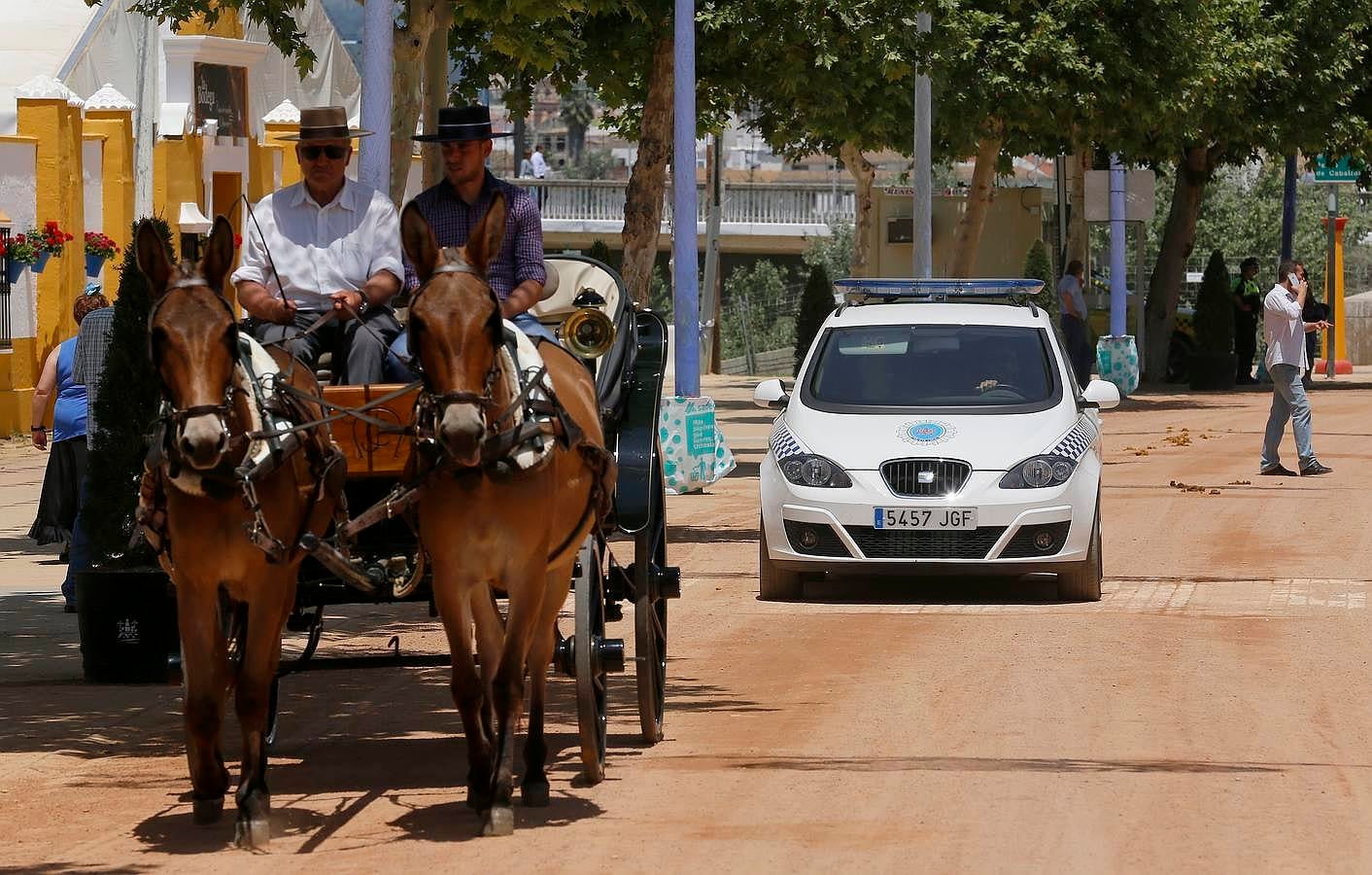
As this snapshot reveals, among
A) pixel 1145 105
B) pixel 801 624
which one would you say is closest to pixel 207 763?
pixel 801 624

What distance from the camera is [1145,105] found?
32125 mm

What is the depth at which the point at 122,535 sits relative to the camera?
1105cm

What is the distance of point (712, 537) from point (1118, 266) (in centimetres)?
2045

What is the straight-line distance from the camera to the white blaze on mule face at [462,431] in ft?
22.5

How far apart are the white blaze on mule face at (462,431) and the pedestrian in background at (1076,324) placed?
2631 cm

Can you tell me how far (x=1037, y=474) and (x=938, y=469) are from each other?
1.93 ft

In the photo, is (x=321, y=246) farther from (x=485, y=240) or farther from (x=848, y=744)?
(x=848, y=744)

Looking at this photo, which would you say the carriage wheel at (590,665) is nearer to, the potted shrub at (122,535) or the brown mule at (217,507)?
the brown mule at (217,507)

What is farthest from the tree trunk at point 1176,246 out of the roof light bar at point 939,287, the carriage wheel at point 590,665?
the carriage wheel at point 590,665

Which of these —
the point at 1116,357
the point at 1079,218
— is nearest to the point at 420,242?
the point at 1116,357

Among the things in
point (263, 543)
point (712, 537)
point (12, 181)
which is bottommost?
point (712, 537)

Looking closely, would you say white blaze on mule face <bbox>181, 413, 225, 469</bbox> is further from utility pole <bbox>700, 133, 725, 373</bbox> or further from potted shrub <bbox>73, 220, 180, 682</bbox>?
utility pole <bbox>700, 133, 725, 373</bbox>

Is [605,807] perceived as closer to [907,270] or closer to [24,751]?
[24,751]

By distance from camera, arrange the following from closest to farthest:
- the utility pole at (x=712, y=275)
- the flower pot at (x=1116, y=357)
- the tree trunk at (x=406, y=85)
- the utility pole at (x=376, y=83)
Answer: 1. the utility pole at (x=376, y=83)
2. the tree trunk at (x=406, y=85)
3. the flower pot at (x=1116, y=357)
4. the utility pole at (x=712, y=275)
